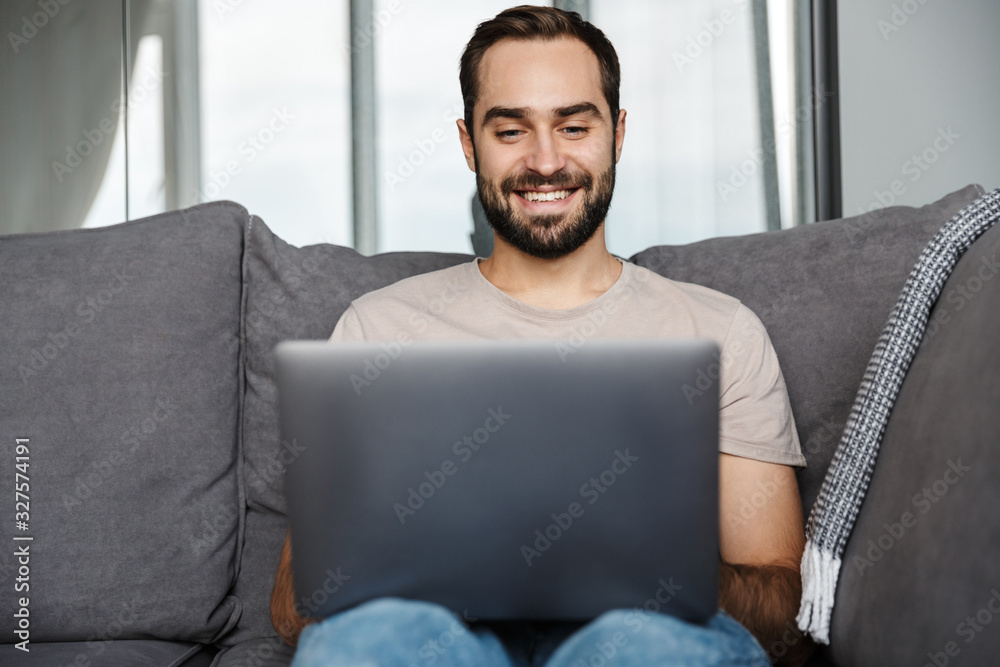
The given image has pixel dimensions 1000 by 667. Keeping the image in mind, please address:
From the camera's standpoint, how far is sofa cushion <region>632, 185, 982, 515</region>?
3.54 feet

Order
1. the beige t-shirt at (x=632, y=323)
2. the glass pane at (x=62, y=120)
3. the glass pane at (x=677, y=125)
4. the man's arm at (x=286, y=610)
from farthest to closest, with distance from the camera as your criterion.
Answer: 1. the glass pane at (x=62, y=120)
2. the glass pane at (x=677, y=125)
3. the beige t-shirt at (x=632, y=323)
4. the man's arm at (x=286, y=610)

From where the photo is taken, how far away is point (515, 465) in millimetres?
583

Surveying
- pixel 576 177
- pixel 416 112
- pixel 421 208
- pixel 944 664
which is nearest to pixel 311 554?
pixel 944 664

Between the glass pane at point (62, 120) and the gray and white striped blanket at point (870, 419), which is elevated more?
the glass pane at point (62, 120)

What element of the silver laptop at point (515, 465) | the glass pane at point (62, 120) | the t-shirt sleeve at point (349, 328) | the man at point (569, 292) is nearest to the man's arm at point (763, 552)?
the man at point (569, 292)

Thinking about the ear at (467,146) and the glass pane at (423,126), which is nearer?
the ear at (467,146)

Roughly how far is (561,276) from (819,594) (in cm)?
64

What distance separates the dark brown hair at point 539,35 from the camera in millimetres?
1277

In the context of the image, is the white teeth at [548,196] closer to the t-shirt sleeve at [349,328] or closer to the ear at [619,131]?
the ear at [619,131]

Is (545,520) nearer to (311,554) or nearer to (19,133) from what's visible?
(311,554)

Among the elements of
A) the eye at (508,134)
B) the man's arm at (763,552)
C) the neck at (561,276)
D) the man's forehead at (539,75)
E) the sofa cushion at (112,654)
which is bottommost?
the sofa cushion at (112,654)

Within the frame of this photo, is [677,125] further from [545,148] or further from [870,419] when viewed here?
[870,419]

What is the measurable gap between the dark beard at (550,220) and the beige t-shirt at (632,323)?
92 millimetres

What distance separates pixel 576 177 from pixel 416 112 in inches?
36.3
